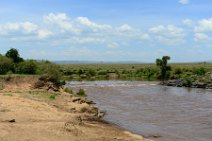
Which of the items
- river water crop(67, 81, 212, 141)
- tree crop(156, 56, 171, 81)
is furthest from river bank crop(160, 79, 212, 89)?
tree crop(156, 56, 171, 81)

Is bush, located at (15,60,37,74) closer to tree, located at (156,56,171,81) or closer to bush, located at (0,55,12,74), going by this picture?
bush, located at (0,55,12,74)

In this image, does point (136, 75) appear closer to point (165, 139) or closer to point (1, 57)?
point (1, 57)

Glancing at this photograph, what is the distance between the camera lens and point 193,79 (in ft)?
277

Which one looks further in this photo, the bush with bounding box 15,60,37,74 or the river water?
the bush with bounding box 15,60,37,74

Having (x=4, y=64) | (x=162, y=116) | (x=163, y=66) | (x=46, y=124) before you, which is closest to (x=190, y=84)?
(x=163, y=66)

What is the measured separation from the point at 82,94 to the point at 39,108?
70.7ft

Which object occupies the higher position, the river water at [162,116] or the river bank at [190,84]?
the river bank at [190,84]

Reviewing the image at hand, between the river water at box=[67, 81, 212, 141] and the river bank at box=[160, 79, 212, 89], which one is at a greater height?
the river bank at box=[160, 79, 212, 89]

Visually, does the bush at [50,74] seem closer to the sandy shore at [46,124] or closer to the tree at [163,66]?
the sandy shore at [46,124]

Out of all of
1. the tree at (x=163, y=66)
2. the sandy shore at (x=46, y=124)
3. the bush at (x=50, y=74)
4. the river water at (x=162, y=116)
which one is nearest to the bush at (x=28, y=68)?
the bush at (x=50, y=74)

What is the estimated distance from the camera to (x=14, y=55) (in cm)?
6303

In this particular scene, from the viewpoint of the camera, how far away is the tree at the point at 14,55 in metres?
62.6

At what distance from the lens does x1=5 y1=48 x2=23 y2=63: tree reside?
62.6 m

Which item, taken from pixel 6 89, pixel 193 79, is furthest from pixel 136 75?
pixel 6 89
